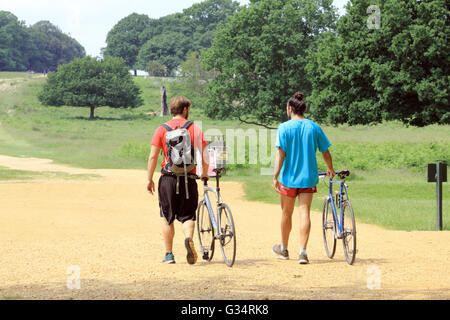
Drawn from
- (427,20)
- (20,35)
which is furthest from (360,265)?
(20,35)

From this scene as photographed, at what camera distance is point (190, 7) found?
5310 inches

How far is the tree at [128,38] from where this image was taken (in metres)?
143

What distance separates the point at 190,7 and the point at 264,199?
120 meters

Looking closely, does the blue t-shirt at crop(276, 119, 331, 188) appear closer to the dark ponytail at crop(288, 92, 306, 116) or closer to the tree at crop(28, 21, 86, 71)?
the dark ponytail at crop(288, 92, 306, 116)

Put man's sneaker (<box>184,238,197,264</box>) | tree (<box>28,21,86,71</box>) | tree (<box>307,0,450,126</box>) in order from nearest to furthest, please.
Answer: man's sneaker (<box>184,238,197,264</box>), tree (<box>307,0,450,126</box>), tree (<box>28,21,86,71</box>)

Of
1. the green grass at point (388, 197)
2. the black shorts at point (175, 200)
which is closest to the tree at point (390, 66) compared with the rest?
the green grass at point (388, 197)

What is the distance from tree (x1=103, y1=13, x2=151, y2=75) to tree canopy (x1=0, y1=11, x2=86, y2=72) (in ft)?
30.4

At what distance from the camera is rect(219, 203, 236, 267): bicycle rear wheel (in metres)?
7.83

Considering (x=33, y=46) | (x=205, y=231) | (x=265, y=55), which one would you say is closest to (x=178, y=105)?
(x=205, y=231)

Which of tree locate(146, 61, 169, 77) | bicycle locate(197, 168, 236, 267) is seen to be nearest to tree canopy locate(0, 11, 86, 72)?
tree locate(146, 61, 169, 77)

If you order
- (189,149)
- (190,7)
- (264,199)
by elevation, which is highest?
(190,7)

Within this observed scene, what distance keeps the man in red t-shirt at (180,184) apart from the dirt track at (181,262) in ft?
1.50

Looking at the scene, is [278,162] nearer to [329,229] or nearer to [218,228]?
[218,228]
